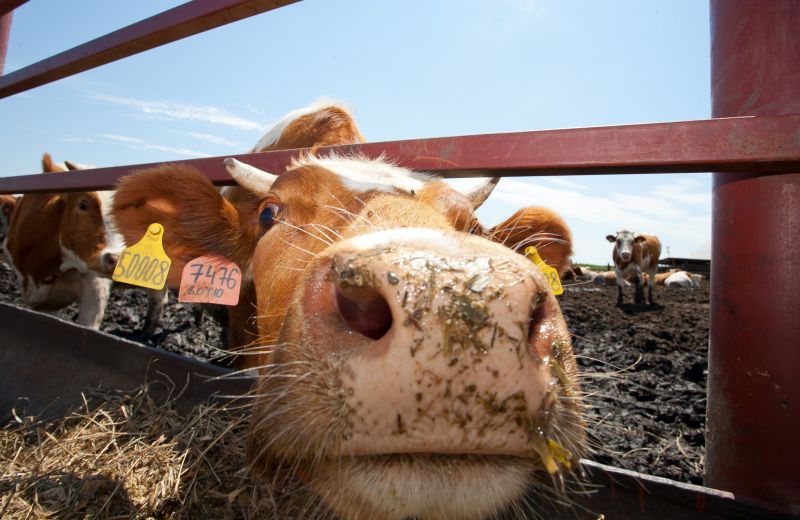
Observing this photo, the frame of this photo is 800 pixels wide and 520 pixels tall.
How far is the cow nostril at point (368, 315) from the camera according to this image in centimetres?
113

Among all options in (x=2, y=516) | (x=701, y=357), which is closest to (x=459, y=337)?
(x=2, y=516)

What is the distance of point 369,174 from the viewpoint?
222 cm

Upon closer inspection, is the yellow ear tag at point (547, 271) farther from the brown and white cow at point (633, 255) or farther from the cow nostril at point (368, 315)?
the brown and white cow at point (633, 255)

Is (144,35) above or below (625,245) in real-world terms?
below

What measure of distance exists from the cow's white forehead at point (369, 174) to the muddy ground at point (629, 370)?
1.08 meters

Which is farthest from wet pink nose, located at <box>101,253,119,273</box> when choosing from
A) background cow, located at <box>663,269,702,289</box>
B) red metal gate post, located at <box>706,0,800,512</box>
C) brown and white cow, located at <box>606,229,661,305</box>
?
background cow, located at <box>663,269,702,289</box>

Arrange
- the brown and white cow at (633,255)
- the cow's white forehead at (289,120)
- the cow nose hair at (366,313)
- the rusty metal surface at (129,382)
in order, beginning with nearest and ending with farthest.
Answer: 1. the cow nose hair at (366,313)
2. the rusty metal surface at (129,382)
3. the cow's white forehead at (289,120)
4. the brown and white cow at (633,255)

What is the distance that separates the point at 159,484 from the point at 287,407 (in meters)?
1.60

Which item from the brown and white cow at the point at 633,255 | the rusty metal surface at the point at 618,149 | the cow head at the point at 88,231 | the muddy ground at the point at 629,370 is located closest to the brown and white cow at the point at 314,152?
the rusty metal surface at the point at 618,149

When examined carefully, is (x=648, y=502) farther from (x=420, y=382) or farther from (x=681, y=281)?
(x=681, y=281)

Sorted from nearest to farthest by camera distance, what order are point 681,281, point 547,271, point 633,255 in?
point 547,271
point 633,255
point 681,281

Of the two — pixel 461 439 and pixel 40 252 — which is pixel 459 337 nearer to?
pixel 461 439

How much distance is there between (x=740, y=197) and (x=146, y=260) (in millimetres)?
2853

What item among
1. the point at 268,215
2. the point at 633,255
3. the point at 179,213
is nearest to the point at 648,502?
the point at 268,215
